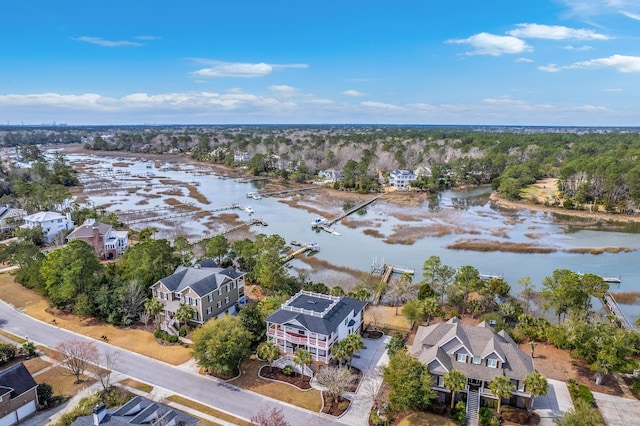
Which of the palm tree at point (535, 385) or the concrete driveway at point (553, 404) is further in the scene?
the concrete driveway at point (553, 404)

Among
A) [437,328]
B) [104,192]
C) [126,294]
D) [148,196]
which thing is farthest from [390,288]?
[104,192]

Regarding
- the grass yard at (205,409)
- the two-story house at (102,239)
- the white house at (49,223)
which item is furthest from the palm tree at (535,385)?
the white house at (49,223)

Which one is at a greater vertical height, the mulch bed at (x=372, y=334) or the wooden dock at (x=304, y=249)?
the mulch bed at (x=372, y=334)

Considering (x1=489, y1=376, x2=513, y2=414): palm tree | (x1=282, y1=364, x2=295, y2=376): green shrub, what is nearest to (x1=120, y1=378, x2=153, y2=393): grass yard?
(x1=282, y1=364, x2=295, y2=376): green shrub

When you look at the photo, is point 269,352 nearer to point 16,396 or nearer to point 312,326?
point 312,326

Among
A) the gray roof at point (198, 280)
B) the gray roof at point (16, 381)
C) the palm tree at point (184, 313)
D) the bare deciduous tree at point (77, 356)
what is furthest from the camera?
the gray roof at point (198, 280)

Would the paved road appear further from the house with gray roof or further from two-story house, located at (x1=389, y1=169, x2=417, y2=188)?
two-story house, located at (x1=389, y1=169, x2=417, y2=188)

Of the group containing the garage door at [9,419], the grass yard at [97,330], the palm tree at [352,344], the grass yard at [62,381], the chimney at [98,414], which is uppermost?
the chimney at [98,414]

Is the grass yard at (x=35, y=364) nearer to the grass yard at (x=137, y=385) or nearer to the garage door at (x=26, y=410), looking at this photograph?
the garage door at (x=26, y=410)
